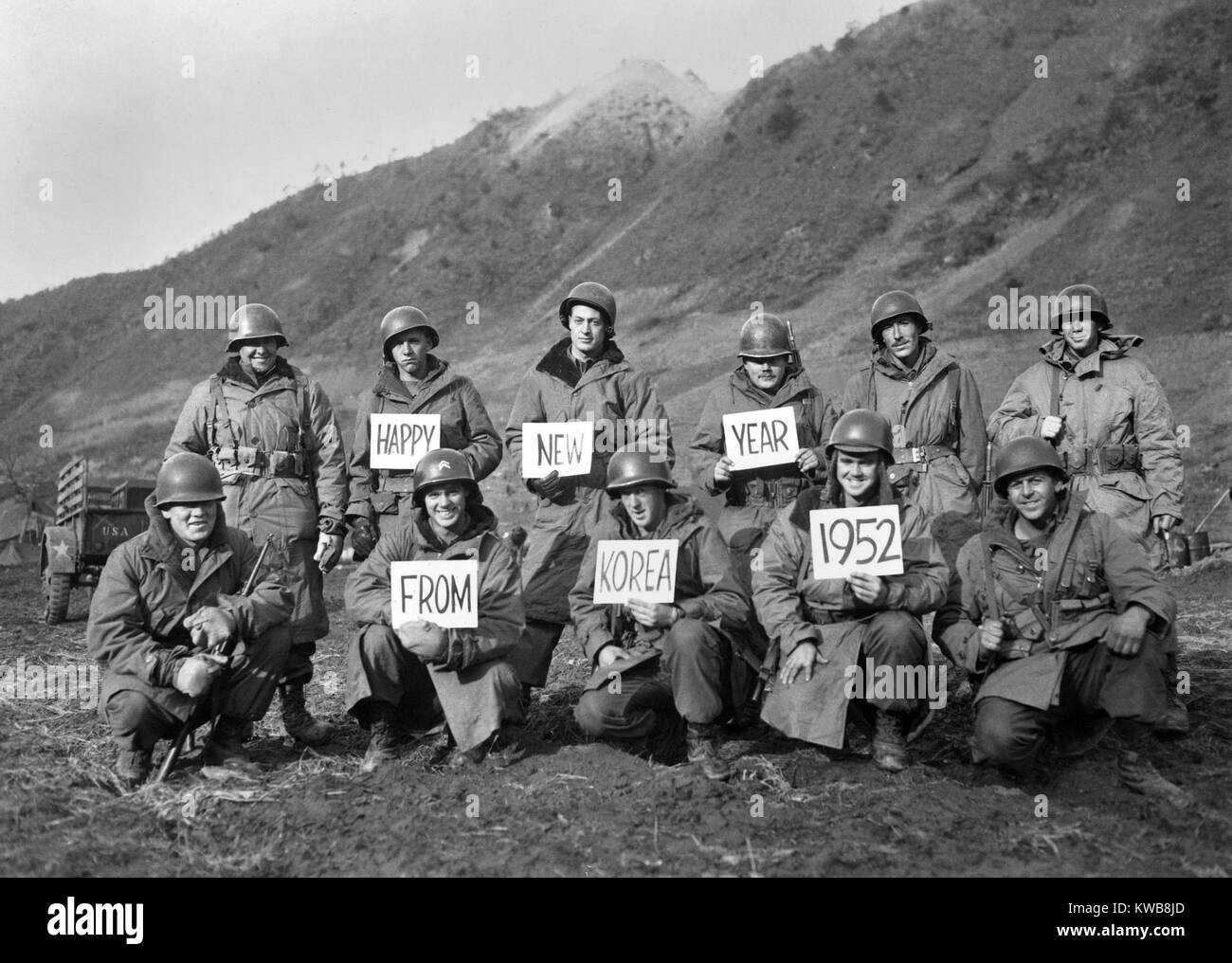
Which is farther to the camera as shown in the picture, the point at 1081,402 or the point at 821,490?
the point at 1081,402

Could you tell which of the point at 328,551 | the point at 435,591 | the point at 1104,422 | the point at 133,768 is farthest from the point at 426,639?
the point at 1104,422

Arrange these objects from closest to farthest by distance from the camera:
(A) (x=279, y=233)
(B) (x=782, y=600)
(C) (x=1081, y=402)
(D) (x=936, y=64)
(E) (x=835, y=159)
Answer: (B) (x=782, y=600) → (C) (x=1081, y=402) → (E) (x=835, y=159) → (D) (x=936, y=64) → (A) (x=279, y=233)

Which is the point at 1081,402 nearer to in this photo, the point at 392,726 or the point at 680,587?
the point at 680,587

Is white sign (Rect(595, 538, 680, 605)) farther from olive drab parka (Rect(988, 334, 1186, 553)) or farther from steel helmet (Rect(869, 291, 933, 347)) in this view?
olive drab parka (Rect(988, 334, 1186, 553))

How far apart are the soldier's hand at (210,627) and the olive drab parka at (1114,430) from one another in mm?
4486

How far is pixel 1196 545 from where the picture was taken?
14.9 metres

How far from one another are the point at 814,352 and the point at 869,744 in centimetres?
2300

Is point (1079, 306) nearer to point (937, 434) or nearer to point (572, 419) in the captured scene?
point (937, 434)

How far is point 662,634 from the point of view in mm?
6281

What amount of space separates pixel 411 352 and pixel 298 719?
2.30 meters

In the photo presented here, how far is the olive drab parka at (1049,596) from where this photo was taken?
18.9 feet

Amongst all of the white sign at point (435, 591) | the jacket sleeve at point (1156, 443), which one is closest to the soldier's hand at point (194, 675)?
the white sign at point (435, 591)

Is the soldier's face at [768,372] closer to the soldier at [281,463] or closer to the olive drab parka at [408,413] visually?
the olive drab parka at [408,413]
